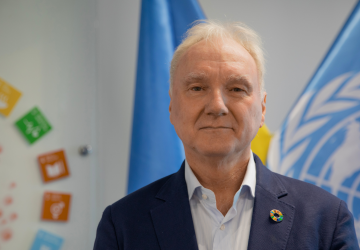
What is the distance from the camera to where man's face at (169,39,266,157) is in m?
1.01

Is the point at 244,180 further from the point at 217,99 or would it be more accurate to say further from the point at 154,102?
the point at 154,102

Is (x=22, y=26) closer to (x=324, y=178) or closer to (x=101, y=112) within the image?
(x=101, y=112)

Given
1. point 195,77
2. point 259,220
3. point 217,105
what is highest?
point 195,77

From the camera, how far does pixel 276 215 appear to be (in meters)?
1.00

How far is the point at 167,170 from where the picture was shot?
71.9 inches

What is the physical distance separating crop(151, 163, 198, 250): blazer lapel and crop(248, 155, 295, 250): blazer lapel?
0.62ft

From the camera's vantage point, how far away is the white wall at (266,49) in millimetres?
2264

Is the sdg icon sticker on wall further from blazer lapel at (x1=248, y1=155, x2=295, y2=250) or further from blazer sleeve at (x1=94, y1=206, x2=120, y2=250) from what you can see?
blazer lapel at (x1=248, y1=155, x2=295, y2=250)

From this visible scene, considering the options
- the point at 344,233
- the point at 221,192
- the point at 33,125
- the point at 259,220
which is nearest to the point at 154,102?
the point at 33,125

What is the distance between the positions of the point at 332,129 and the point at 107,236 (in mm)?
1279

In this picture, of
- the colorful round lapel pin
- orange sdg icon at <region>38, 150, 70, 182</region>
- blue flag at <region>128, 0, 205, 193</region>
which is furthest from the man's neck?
orange sdg icon at <region>38, 150, 70, 182</region>

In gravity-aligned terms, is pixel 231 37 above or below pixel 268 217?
above

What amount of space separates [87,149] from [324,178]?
1.44 metres

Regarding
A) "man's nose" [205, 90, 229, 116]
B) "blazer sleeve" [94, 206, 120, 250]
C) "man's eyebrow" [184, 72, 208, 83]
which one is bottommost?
"blazer sleeve" [94, 206, 120, 250]
